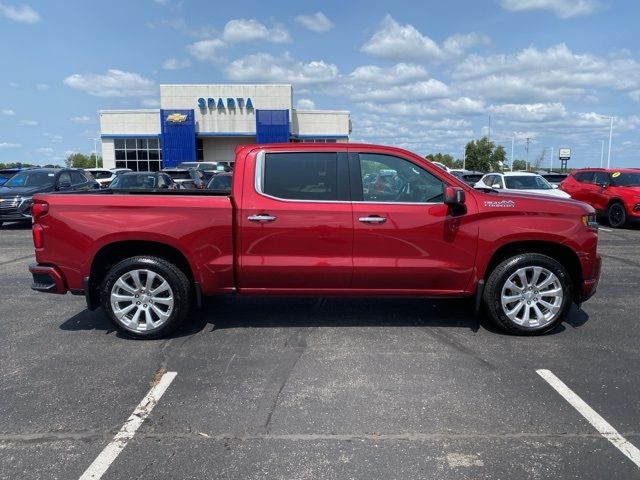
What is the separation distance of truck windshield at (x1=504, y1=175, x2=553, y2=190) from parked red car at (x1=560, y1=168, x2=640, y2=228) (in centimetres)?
115

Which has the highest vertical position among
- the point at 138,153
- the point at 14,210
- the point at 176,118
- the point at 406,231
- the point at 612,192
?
the point at 176,118

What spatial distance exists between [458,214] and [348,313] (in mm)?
1812

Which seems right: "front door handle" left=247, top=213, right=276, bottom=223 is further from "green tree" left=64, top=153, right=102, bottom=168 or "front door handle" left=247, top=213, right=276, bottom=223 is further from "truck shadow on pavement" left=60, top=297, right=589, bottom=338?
"green tree" left=64, top=153, right=102, bottom=168

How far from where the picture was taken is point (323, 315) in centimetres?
611

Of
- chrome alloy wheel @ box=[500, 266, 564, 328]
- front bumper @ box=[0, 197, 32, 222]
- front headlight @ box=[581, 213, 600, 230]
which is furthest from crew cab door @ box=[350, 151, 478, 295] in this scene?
front bumper @ box=[0, 197, 32, 222]

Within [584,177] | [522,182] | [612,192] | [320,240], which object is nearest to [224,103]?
[522,182]

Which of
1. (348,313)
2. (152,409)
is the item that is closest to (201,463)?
(152,409)

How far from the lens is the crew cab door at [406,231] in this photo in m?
5.12

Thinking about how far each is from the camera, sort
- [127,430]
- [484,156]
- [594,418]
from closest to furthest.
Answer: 1. [127,430]
2. [594,418]
3. [484,156]

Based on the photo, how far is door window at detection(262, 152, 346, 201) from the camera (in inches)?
205

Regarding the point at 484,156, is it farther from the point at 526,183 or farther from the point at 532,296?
the point at 532,296

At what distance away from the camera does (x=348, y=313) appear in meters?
6.19

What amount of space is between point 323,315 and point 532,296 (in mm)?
2244

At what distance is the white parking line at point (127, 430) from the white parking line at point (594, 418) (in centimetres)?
307
